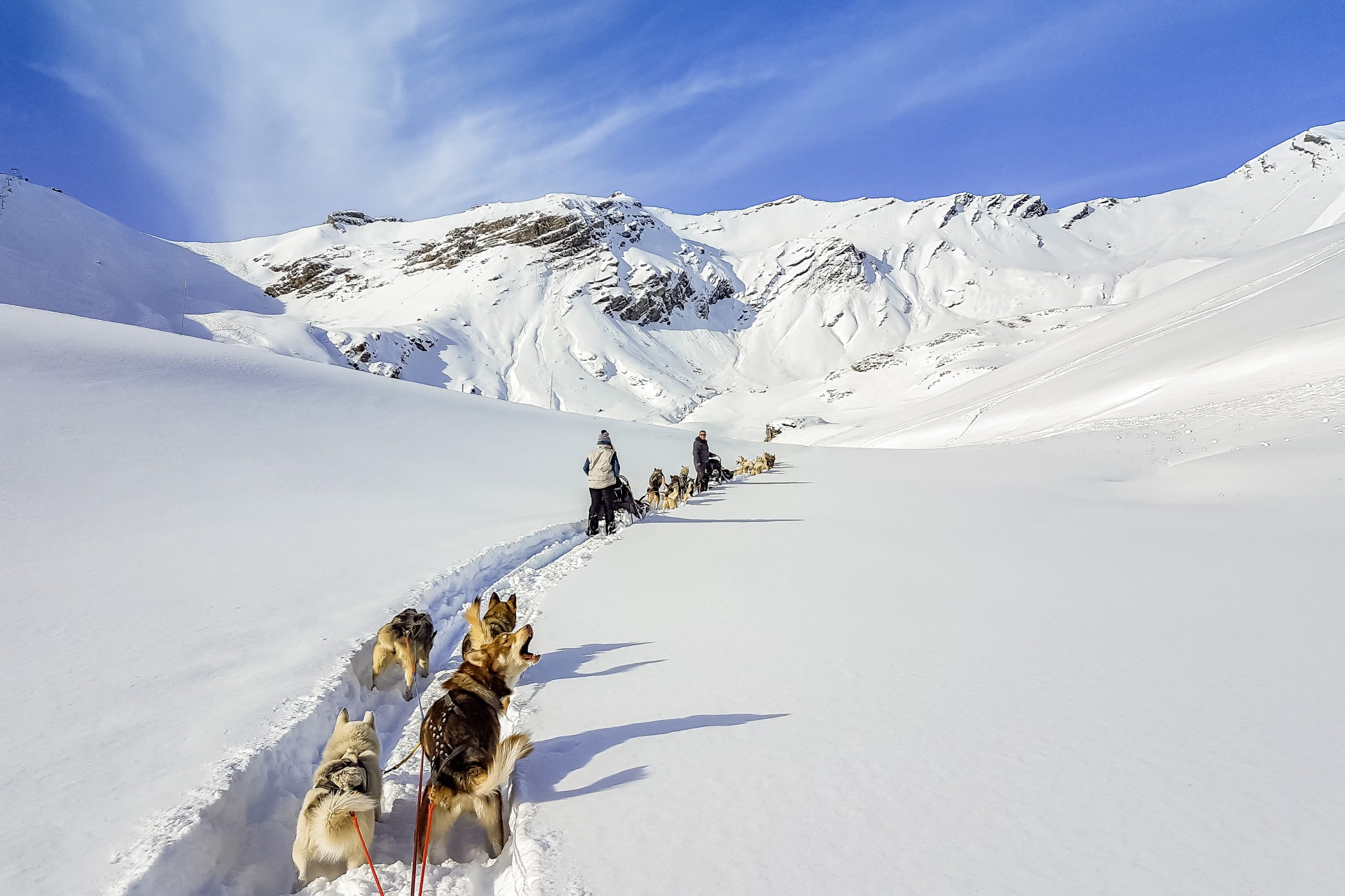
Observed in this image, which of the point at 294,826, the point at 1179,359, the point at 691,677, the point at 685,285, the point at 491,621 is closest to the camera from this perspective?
the point at 294,826

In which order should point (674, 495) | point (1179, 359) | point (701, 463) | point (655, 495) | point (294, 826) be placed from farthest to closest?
1. point (1179, 359)
2. point (701, 463)
3. point (674, 495)
4. point (655, 495)
5. point (294, 826)

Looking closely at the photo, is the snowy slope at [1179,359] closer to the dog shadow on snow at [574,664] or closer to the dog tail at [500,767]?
the dog shadow on snow at [574,664]

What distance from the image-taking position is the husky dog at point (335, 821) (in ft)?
6.73

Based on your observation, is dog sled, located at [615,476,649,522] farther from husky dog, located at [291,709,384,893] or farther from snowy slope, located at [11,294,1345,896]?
husky dog, located at [291,709,384,893]

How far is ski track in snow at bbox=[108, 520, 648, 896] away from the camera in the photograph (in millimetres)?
2045

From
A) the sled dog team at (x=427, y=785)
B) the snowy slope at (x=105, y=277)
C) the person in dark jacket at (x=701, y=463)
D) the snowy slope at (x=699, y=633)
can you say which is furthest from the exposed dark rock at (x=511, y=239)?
the sled dog team at (x=427, y=785)

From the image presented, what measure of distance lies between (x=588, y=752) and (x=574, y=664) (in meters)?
1.22

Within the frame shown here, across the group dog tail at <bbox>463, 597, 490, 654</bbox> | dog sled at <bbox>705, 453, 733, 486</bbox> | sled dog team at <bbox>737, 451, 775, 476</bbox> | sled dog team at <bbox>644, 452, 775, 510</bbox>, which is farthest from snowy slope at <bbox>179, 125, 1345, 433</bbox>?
dog tail at <bbox>463, 597, 490, 654</bbox>

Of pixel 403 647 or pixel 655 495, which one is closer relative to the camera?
pixel 403 647

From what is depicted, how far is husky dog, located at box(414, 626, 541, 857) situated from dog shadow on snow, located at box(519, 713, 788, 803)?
0.22m

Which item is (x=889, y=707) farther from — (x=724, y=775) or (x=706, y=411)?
(x=706, y=411)

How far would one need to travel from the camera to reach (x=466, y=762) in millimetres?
2141

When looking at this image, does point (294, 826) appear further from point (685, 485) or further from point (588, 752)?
point (685, 485)

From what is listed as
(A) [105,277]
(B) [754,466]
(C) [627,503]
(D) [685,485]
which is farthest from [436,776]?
(A) [105,277]
